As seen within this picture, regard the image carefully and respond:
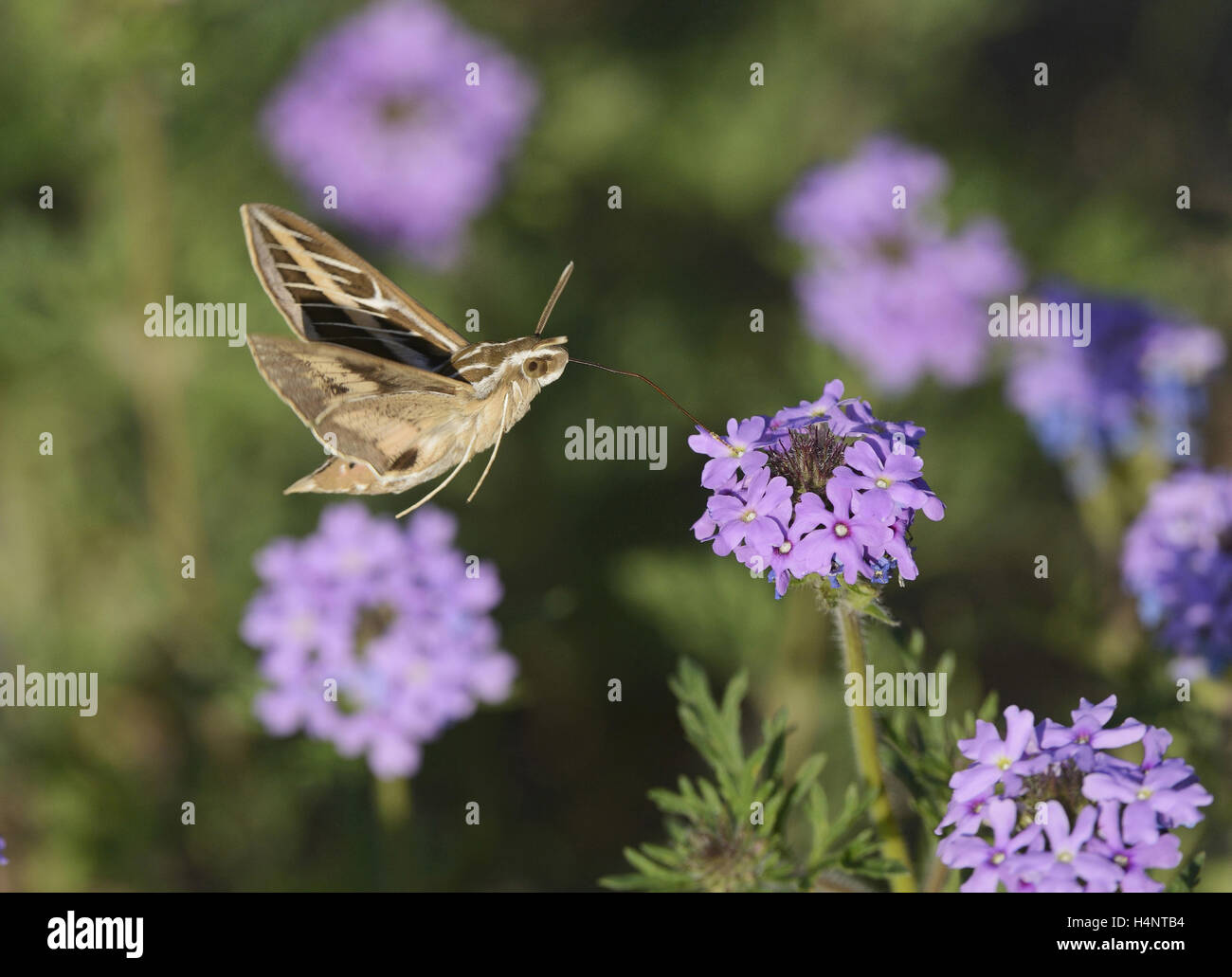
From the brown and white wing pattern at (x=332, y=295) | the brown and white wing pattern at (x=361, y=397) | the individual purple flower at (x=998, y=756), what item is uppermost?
the brown and white wing pattern at (x=332, y=295)

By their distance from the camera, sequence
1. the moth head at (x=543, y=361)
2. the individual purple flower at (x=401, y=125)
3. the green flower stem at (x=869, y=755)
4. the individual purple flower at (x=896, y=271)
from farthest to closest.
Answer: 1. the individual purple flower at (x=401, y=125)
2. the individual purple flower at (x=896, y=271)
3. the moth head at (x=543, y=361)
4. the green flower stem at (x=869, y=755)

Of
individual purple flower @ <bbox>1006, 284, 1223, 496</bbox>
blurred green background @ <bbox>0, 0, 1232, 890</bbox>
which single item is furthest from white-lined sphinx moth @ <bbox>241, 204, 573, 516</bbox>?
individual purple flower @ <bbox>1006, 284, 1223, 496</bbox>

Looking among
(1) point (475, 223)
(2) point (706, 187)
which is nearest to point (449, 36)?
(1) point (475, 223)

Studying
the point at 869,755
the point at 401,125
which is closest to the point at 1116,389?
the point at 869,755

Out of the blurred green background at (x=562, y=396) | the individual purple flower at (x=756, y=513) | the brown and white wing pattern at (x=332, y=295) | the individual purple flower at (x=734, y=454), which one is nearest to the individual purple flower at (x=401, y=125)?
the blurred green background at (x=562, y=396)

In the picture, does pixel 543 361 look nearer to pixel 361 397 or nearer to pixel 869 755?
pixel 361 397

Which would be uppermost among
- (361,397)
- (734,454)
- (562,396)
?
(562,396)

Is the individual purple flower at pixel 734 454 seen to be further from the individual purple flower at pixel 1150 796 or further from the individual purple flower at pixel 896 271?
the individual purple flower at pixel 896 271
